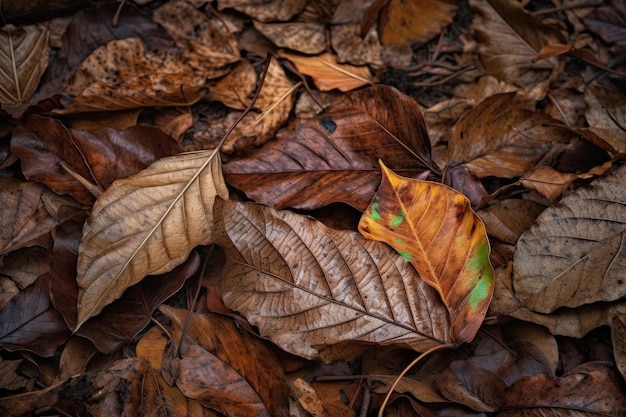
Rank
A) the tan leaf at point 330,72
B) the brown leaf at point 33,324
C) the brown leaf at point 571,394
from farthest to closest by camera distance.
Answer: the tan leaf at point 330,72, the brown leaf at point 33,324, the brown leaf at point 571,394

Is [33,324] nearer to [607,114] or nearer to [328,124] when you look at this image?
[328,124]

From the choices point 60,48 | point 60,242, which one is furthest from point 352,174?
point 60,48

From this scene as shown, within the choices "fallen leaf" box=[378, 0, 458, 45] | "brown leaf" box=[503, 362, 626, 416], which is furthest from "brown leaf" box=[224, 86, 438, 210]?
"brown leaf" box=[503, 362, 626, 416]

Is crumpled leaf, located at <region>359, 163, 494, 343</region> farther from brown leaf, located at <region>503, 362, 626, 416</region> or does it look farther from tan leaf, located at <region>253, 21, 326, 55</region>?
tan leaf, located at <region>253, 21, 326, 55</region>

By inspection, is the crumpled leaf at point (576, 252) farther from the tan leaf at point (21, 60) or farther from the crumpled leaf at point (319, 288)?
the tan leaf at point (21, 60)

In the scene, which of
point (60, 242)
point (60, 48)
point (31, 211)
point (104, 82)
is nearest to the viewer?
point (60, 242)

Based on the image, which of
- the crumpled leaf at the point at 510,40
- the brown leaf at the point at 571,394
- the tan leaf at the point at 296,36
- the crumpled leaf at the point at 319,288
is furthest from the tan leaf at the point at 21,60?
the brown leaf at the point at 571,394

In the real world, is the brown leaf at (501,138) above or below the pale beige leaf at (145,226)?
above

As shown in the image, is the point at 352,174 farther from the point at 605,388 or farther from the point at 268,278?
the point at 605,388
